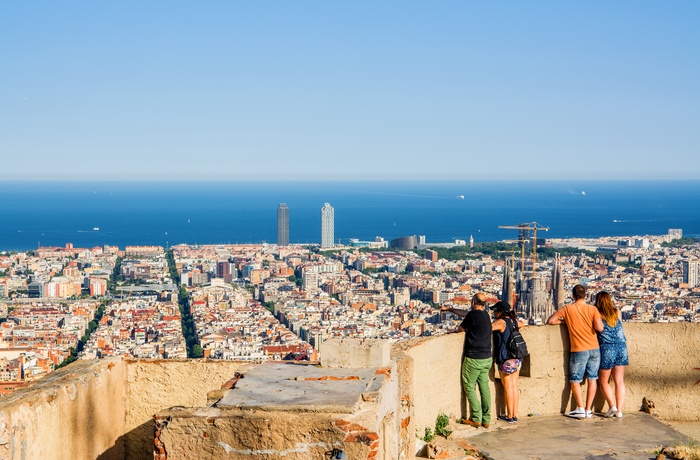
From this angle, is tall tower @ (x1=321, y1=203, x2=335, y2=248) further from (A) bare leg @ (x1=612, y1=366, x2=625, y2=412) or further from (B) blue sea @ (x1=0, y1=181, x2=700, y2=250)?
(A) bare leg @ (x1=612, y1=366, x2=625, y2=412)

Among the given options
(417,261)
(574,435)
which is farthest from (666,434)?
(417,261)

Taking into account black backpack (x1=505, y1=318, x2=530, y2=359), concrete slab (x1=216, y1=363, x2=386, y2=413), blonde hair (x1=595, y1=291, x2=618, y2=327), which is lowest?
black backpack (x1=505, y1=318, x2=530, y2=359)

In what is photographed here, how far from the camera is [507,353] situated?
4.83 m

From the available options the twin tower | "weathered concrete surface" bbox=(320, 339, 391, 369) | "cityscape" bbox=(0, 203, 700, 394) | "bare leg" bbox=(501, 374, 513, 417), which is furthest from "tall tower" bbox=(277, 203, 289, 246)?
"weathered concrete surface" bbox=(320, 339, 391, 369)

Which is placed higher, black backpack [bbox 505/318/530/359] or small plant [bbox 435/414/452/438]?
black backpack [bbox 505/318/530/359]

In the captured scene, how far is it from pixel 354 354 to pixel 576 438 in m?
1.67

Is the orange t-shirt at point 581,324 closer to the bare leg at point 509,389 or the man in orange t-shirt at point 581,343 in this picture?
the man in orange t-shirt at point 581,343

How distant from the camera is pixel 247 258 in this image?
2413 inches

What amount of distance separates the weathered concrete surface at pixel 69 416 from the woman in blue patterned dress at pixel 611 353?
2.44 m

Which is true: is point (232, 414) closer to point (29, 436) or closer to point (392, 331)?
point (29, 436)

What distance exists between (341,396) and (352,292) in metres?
43.0

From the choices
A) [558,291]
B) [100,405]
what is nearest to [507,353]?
[100,405]

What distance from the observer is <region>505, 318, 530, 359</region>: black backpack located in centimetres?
480

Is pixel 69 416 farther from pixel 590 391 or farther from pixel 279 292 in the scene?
pixel 279 292
